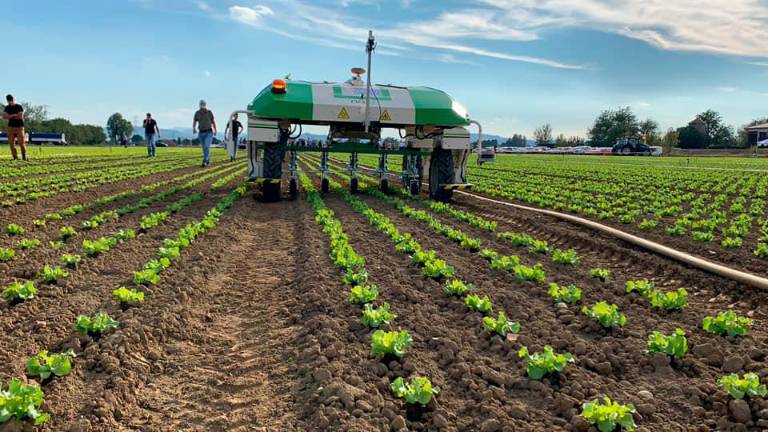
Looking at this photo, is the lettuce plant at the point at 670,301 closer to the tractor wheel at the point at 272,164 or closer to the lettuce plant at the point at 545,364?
the lettuce plant at the point at 545,364

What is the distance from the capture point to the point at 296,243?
7.12 metres

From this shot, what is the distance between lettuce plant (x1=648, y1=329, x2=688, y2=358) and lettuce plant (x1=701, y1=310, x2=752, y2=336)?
20.7 inches

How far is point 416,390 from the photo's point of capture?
2945 millimetres

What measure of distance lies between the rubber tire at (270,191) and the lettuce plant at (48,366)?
7534 millimetres

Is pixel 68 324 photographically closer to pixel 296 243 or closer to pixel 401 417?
pixel 401 417

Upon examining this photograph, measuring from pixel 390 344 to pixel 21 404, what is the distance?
201 cm

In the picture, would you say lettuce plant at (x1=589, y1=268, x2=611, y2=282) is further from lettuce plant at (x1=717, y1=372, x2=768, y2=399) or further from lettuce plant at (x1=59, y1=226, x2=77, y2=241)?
lettuce plant at (x1=59, y1=226, x2=77, y2=241)

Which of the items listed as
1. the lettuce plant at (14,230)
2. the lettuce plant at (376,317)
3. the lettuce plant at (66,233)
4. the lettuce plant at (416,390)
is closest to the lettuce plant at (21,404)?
the lettuce plant at (416,390)

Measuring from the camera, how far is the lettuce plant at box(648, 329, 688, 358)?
3570 millimetres

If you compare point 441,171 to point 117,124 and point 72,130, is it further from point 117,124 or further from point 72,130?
point 117,124

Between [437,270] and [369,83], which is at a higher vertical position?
[369,83]

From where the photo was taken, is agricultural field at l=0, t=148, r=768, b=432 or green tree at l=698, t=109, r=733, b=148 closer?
agricultural field at l=0, t=148, r=768, b=432

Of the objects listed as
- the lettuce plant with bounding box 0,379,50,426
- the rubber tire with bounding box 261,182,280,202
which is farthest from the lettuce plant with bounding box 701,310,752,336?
the rubber tire with bounding box 261,182,280,202

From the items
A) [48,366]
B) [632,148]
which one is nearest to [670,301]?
[48,366]
